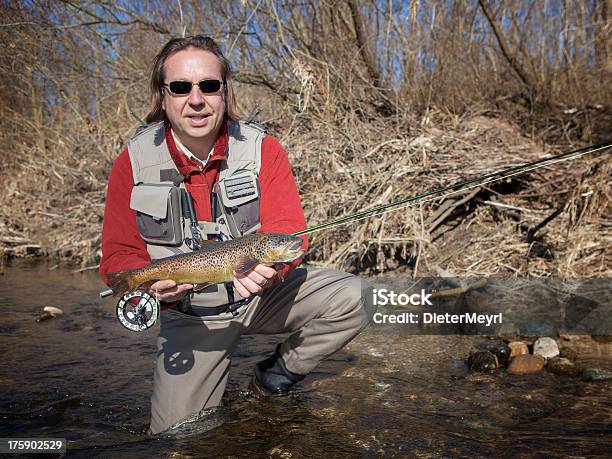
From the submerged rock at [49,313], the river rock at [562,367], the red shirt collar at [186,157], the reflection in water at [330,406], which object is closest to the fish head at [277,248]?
the red shirt collar at [186,157]

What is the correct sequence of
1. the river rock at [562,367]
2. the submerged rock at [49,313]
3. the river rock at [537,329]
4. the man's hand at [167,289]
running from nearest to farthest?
the man's hand at [167,289], the river rock at [562,367], the river rock at [537,329], the submerged rock at [49,313]

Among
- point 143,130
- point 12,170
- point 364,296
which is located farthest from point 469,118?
point 12,170

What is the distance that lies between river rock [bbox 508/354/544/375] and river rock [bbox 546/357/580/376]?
2.5 inches

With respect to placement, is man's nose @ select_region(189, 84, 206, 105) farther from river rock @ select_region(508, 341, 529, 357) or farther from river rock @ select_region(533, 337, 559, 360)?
river rock @ select_region(533, 337, 559, 360)

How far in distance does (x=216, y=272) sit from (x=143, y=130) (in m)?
1.19

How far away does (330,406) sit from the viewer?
3691 millimetres

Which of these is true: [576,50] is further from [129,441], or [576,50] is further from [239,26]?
[129,441]

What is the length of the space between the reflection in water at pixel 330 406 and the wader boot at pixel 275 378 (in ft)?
0.26

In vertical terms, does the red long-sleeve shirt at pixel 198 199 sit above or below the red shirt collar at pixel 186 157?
below

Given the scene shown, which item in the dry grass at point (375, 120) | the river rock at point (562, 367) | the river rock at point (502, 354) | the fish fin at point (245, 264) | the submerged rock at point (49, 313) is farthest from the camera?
the dry grass at point (375, 120)

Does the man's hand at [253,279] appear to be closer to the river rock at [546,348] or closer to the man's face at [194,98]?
the man's face at [194,98]

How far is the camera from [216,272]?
117 inches

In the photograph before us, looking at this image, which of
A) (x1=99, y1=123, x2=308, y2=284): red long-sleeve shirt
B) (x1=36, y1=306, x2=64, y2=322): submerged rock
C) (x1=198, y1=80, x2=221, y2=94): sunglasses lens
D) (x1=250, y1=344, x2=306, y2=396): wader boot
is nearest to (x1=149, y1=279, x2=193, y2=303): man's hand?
(x1=99, y1=123, x2=308, y2=284): red long-sleeve shirt

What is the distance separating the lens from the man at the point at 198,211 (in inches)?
132
